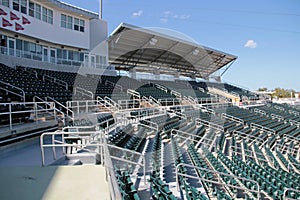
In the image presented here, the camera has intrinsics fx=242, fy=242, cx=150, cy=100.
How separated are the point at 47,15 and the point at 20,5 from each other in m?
2.33

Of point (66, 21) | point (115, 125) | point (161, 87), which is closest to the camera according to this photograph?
point (115, 125)

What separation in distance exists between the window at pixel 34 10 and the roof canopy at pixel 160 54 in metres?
6.25

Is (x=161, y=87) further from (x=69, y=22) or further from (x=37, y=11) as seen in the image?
(x=37, y=11)

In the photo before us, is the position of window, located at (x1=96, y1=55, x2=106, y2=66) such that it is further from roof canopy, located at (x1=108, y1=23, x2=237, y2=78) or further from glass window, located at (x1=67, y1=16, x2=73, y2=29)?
glass window, located at (x1=67, y1=16, x2=73, y2=29)

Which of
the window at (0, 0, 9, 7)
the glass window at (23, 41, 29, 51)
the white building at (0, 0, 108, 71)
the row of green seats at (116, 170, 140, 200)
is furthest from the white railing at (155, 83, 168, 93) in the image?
the row of green seats at (116, 170, 140, 200)

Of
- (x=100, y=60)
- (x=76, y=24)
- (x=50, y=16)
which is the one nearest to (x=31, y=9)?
(x=50, y=16)

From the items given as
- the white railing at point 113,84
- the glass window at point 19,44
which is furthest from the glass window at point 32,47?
the white railing at point 113,84

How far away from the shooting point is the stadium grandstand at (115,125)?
4.04 metres

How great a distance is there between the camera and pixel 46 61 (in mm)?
18391

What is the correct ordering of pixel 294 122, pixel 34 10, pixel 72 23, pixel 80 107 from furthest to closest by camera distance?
pixel 294 122, pixel 72 23, pixel 34 10, pixel 80 107

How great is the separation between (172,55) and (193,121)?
52.7 feet

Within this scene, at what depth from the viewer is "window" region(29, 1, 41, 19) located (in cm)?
1633

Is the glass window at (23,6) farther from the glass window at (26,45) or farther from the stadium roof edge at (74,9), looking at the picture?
the glass window at (26,45)

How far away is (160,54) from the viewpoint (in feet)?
91.5
